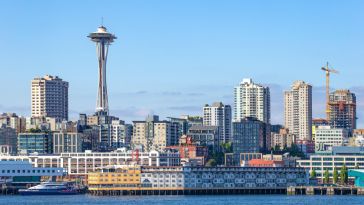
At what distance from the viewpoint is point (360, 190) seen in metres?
145

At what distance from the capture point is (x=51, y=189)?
493ft

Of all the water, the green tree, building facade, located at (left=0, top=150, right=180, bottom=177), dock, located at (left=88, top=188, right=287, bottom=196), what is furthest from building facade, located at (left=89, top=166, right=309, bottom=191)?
building facade, located at (left=0, top=150, right=180, bottom=177)

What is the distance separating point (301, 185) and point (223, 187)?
9592 millimetres

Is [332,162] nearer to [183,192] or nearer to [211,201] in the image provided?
[183,192]

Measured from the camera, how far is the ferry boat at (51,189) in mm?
150000

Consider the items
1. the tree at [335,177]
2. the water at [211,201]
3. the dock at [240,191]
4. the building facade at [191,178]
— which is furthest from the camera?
the tree at [335,177]

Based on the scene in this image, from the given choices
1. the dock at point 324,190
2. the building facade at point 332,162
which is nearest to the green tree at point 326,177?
the building facade at point 332,162

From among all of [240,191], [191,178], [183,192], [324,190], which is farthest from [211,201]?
[324,190]

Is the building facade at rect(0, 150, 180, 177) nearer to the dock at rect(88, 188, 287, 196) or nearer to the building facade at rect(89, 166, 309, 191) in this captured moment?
the building facade at rect(89, 166, 309, 191)

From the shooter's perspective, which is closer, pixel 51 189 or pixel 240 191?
pixel 240 191

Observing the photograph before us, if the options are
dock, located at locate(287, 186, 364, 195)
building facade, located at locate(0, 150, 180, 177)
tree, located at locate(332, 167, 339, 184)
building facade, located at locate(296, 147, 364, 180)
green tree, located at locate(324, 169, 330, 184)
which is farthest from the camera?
building facade, located at locate(296, 147, 364, 180)

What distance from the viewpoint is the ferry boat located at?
150 m

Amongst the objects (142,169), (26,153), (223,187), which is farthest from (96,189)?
(26,153)

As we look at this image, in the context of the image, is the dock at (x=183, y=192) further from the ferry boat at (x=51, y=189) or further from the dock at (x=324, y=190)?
the ferry boat at (x=51, y=189)
